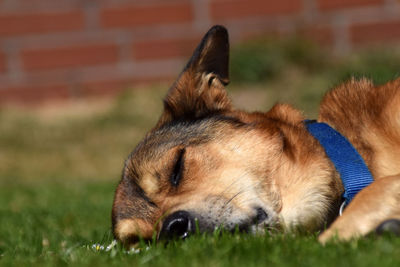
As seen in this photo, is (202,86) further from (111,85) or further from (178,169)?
(111,85)

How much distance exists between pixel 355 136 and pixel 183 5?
8386 mm

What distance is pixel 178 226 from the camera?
132 inches

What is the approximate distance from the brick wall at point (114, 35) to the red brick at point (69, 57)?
19mm

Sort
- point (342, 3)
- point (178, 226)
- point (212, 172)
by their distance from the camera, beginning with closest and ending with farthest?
point (178, 226)
point (212, 172)
point (342, 3)

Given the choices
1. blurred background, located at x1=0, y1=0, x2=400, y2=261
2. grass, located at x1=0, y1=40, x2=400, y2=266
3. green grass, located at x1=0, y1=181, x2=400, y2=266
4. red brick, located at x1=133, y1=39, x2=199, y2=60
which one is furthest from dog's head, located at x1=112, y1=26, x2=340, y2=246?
red brick, located at x1=133, y1=39, x2=199, y2=60

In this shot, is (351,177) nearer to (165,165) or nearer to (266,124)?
(266,124)

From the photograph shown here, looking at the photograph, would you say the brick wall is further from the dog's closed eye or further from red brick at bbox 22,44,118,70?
the dog's closed eye

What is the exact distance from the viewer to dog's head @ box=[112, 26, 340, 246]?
3449 millimetres

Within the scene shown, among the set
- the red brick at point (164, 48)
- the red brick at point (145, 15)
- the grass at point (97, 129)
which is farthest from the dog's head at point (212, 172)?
the red brick at point (145, 15)

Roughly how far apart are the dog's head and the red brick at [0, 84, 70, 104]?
26.1ft

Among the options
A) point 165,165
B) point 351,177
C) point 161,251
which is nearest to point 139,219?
point 165,165

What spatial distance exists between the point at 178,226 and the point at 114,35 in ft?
28.7

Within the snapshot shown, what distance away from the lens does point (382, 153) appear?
3.72 meters

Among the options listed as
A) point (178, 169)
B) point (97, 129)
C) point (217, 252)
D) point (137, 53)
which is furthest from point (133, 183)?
point (137, 53)
